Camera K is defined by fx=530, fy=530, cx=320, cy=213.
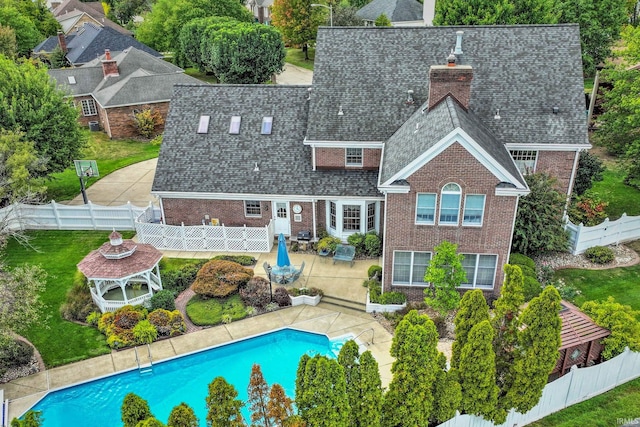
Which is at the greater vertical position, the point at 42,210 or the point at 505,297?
the point at 505,297

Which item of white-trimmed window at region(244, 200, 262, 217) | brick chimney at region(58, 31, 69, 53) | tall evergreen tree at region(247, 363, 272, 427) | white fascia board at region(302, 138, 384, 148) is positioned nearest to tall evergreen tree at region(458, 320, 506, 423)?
tall evergreen tree at region(247, 363, 272, 427)

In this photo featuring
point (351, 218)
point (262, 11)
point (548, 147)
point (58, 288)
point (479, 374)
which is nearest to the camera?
point (479, 374)

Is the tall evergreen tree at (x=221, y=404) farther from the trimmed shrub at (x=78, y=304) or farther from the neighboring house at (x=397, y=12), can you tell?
the neighboring house at (x=397, y=12)

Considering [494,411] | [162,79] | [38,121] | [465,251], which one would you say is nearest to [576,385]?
[494,411]

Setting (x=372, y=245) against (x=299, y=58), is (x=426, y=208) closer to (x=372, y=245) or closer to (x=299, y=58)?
(x=372, y=245)

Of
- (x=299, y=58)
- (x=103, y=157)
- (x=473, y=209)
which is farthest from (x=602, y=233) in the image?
(x=299, y=58)

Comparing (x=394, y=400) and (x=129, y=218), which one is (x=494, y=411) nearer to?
(x=394, y=400)
